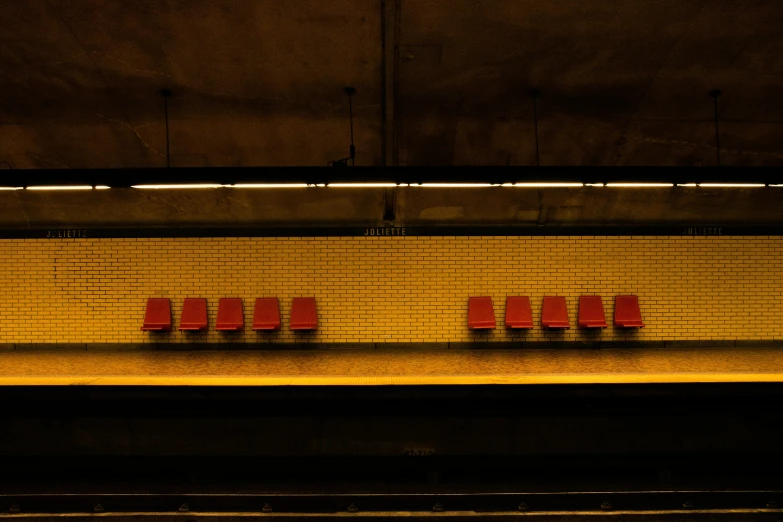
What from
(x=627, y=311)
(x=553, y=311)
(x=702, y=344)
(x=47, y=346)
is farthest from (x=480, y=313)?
(x=47, y=346)

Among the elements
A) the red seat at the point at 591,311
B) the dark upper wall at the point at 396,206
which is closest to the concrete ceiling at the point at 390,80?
the dark upper wall at the point at 396,206

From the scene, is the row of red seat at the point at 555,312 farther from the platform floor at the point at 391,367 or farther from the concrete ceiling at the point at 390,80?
the concrete ceiling at the point at 390,80

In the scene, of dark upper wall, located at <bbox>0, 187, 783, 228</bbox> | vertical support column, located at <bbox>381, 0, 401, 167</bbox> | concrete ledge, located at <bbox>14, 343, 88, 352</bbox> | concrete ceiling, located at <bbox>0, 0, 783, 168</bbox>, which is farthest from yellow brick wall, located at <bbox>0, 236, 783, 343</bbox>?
vertical support column, located at <bbox>381, 0, 401, 167</bbox>

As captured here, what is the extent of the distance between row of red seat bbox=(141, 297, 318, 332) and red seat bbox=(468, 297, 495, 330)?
7.15 feet

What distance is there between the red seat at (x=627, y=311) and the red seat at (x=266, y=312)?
477cm

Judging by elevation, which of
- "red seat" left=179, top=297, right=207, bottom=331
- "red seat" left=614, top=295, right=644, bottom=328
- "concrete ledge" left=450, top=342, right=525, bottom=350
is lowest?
"concrete ledge" left=450, top=342, right=525, bottom=350

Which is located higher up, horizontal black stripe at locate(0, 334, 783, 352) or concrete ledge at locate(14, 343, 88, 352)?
concrete ledge at locate(14, 343, 88, 352)

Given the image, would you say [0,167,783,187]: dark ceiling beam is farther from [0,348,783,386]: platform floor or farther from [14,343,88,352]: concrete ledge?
[14,343,88,352]: concrete ledge

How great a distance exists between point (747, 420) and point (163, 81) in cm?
644

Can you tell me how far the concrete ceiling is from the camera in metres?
3.87

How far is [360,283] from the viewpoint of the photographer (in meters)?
6.36

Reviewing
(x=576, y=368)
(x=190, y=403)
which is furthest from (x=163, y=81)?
(x=576, y=368)

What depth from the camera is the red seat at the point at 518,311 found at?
620cm

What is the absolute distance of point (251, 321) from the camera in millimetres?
6355
